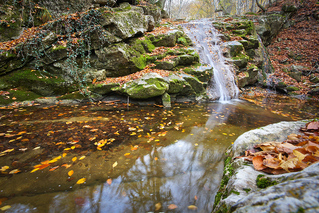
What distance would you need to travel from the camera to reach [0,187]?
2111 mm

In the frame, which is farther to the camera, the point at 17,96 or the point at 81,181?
the point at 17,96

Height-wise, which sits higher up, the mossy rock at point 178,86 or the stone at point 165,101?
the mossy rock at point 178,86

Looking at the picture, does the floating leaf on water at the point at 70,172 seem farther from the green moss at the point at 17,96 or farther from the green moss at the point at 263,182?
the green moss at the point at 17,96

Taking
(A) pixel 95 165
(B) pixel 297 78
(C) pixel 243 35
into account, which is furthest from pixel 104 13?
(B) pixel 297 78

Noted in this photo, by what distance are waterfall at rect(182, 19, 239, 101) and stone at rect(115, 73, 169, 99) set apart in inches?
139

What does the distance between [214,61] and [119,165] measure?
9.98m

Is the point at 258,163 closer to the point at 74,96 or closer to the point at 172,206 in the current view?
the point at 172,206

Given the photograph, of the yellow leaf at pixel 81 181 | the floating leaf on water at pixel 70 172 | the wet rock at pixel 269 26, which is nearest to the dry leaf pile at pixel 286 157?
the yellow leaf at pixel 81 181

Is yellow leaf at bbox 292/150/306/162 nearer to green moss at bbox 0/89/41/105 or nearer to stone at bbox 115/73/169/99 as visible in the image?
stone at bbox 115/73/169/99

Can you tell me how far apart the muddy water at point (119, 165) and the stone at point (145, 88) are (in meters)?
1.78

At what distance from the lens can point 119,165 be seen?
8.86 ft

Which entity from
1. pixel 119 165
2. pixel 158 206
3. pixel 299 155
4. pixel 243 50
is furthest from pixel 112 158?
pixel 243 50

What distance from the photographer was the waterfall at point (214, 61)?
8.84 meters

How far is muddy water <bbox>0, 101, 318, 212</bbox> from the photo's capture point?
1.99m
